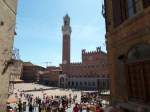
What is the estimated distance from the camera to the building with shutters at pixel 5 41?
466 inches

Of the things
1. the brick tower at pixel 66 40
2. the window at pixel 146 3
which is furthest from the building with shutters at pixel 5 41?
the brick tower at pixel 66 40

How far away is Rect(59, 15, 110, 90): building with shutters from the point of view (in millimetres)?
72250

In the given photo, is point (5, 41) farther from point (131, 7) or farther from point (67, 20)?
point (67, 20)

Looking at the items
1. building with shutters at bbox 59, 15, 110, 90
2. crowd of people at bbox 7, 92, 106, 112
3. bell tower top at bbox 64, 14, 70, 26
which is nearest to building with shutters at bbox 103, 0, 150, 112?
crowd of people at bbox 7, 92, 106, 112

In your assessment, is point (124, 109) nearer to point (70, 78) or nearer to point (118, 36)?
point (118, 36)

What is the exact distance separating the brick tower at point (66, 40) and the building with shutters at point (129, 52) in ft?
251

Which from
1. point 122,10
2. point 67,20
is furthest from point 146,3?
point 67,20

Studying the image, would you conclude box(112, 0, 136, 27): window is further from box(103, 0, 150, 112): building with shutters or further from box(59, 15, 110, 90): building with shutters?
box(59, 15, 110, 90): building with shutters

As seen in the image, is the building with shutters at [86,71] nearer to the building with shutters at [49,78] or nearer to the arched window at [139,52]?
the building with shutters at [49,78]

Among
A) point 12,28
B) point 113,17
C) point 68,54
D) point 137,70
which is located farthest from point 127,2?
point 68,54

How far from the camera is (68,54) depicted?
292ft

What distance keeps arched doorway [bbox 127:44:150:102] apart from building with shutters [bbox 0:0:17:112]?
7.52 meters

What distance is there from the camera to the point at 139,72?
7.82 m

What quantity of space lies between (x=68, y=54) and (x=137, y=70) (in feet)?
267
